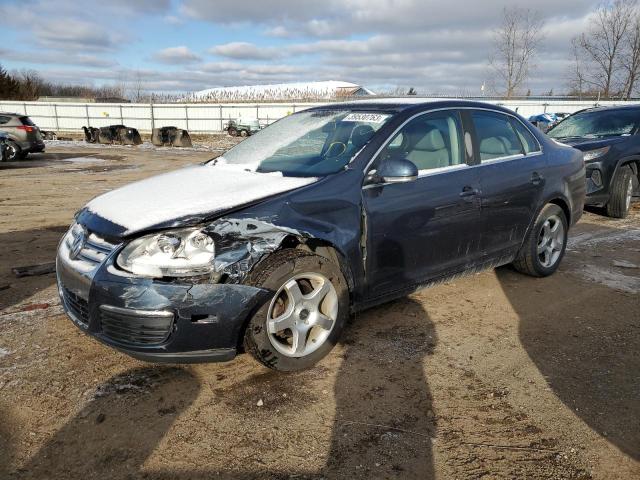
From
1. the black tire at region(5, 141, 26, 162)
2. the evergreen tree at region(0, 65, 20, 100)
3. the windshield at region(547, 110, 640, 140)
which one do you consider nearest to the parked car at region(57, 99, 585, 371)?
the windshield at region(547, 110, 640, 140)

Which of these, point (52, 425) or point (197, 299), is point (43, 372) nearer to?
point (52, 425)

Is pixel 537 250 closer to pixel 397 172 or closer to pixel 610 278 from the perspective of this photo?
pixel 610 278

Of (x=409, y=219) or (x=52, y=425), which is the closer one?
(x=52, y=425)

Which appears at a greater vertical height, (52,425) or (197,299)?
(197,299)

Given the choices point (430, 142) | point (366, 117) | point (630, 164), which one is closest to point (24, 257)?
point (366, 117)

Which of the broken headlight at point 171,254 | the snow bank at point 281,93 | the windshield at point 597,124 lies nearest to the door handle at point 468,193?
the broken headlight at point 171,254

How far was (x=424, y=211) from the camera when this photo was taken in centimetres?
347

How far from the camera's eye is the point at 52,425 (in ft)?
8.22

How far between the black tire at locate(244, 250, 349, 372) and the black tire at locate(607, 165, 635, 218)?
614 centimetres

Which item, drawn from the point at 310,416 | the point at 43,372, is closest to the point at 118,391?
the point at 43,372

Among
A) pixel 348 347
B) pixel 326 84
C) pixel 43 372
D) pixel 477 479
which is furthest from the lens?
pixel 326 84

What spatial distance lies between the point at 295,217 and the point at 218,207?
0.45 m

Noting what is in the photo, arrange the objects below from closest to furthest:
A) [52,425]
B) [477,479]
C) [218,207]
→ [477,479], [52,425], [218,207]

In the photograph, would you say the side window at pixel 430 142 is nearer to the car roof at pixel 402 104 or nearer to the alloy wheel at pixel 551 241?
the car roof at pixel 402 104
